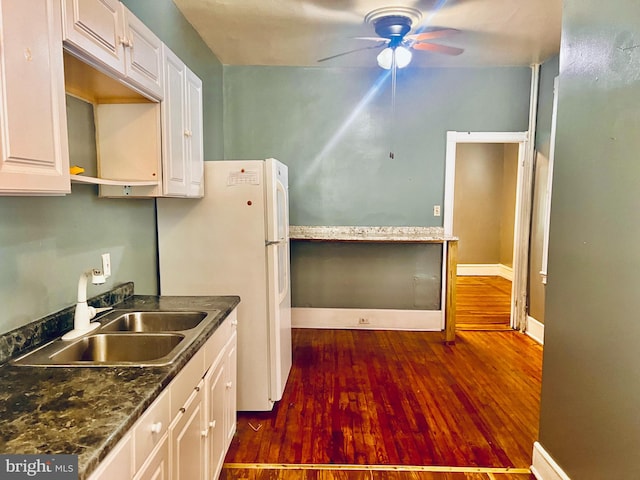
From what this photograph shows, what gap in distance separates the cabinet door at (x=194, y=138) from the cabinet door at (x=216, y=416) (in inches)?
37.9

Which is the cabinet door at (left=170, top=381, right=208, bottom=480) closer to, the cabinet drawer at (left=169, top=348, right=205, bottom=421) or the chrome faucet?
the cabinet drawer at (left=169, top=348, right=205, bottom=421)

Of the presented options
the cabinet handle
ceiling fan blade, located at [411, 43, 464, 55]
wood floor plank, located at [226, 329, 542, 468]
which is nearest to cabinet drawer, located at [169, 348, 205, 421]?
wood floor plank, located at [226, 329, 542, 468]

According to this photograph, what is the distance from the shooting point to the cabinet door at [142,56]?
57.5 inches

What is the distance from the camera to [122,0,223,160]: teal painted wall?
234 cm

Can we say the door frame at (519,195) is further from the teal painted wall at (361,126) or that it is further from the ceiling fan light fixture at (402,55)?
the ceiling fan light fixture at (402,55)

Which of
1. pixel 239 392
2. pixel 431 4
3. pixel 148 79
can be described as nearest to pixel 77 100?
pixel 148 79

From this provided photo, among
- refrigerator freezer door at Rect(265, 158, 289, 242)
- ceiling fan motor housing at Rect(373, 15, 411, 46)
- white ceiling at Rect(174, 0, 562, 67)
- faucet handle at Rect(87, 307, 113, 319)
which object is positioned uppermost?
white ceiling at Rect(174, 0, 562, 67)

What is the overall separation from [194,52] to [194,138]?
52.9 inches

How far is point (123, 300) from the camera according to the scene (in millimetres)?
2039

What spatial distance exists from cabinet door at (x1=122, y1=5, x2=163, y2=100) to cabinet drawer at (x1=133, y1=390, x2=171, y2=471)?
119 centimetres

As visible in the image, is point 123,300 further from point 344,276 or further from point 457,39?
point 457,39

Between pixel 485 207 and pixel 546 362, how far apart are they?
531 cm

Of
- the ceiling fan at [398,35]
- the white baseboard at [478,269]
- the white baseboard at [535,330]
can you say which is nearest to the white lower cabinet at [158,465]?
A: the ceiling fan at [398,35]

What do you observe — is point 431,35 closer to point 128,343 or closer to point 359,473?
point 128,343
